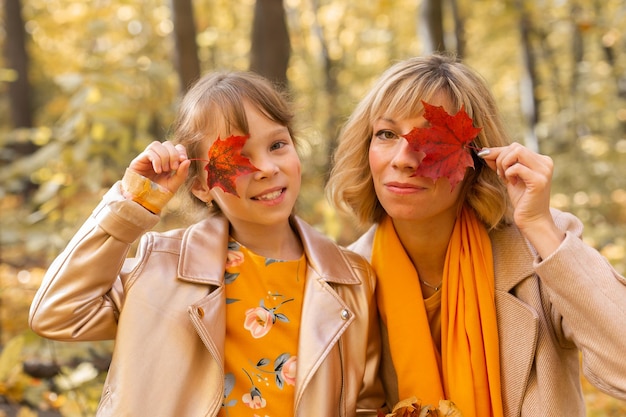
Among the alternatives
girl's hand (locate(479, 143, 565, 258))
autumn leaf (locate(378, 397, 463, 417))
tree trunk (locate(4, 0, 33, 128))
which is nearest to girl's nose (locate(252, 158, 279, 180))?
girl's hand (locate(479, 143, 565, 258))

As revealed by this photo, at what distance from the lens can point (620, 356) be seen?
2.04 meters

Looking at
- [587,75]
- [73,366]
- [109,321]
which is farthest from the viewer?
[587,75]

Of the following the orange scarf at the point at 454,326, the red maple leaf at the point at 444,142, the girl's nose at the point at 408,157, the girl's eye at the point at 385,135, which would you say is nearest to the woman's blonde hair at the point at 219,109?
the girl's eye at the point at 385,135

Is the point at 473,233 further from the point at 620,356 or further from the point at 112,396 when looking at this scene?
the point at 112,396

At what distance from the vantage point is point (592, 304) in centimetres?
205

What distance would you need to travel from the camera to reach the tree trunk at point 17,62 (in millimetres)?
14250

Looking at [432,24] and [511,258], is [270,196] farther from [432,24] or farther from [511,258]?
[432,24]

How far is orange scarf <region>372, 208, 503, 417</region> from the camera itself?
2.34 m

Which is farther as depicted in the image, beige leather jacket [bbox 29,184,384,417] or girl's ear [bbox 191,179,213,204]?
girl's ear [bbox 191,179,213,204]

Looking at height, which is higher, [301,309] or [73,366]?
[301,309]

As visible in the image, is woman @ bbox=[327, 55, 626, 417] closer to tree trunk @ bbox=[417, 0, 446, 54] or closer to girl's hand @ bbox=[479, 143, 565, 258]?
→ girl's hand @ bbox=[479, 143, 565, 258]

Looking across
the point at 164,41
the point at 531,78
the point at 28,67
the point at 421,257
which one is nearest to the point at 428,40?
the point at 421,257

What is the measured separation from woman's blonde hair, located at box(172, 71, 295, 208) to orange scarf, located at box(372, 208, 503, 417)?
0.72 meters

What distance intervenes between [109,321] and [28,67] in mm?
14298
